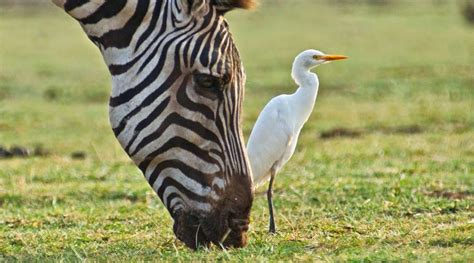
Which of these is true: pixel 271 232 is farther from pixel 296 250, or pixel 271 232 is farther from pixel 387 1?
pixel 387 1

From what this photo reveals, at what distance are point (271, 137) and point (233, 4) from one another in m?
3.11

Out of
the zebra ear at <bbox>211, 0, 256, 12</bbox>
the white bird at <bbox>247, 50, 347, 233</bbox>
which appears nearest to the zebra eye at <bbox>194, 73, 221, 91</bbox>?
the zebra ear at <bbox>211, 0, 256, 12</bbox>

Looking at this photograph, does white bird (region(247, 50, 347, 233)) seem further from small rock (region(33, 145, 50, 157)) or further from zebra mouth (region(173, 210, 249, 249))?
small rock (region(33, 145, 50, 157))

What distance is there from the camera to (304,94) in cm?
959

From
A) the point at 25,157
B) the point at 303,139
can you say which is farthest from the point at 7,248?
the point at 303,139

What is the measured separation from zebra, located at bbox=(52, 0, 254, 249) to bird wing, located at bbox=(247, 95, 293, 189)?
2898mm

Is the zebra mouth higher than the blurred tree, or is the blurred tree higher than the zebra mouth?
the zebra mouth

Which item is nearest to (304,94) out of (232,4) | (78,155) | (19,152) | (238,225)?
(232,4)

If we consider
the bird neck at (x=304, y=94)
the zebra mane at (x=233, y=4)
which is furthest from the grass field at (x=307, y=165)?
the zebra mane at (x=233, y=4)

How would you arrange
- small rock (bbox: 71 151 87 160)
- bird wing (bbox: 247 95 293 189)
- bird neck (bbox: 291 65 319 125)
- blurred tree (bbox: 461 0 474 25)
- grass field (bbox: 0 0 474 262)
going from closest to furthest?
grass field (bbox: 0 0 474 262)
bird wing (bbox: 247 95 293 189)
bird neck (bbox: 291 65 319 125)
small rock (bbox: 71 151 87 160)
blurred tree (bbox: 461 0 474 25)

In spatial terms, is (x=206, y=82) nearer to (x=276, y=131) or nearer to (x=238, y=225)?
(x=238, y=225)

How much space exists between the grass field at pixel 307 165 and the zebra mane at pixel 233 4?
3.49 feet

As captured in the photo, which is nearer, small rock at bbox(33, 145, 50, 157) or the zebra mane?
the zebra mane

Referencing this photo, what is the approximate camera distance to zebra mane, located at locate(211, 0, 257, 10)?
20.5ft
